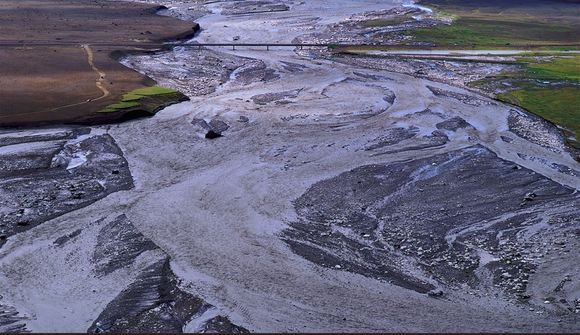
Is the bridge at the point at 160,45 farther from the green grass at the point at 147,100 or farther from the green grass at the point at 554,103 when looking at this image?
the green grass at the point at 554,103

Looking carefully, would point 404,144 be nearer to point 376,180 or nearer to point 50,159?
point 376,180

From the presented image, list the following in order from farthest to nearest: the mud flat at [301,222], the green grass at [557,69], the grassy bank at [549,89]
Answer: the green grass at [557,69]
the grassy bank at [549,89]
the mud flat at [301,222]

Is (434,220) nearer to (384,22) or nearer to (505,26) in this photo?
(384,22)

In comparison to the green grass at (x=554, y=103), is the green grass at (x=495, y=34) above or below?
below

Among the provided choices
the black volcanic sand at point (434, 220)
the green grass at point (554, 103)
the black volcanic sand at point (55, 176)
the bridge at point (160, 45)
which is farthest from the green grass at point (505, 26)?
the black volcanic sand at point (55, 176)

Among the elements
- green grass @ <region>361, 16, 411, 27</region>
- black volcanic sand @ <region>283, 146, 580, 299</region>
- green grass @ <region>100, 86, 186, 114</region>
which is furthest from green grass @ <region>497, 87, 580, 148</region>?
green grass @ <region>361, 16, 411, 27</region>

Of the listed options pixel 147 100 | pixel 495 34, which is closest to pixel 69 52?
pixel 147 100

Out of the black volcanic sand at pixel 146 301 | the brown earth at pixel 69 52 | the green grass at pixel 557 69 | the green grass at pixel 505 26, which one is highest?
the brown earth at pixel 69 52
